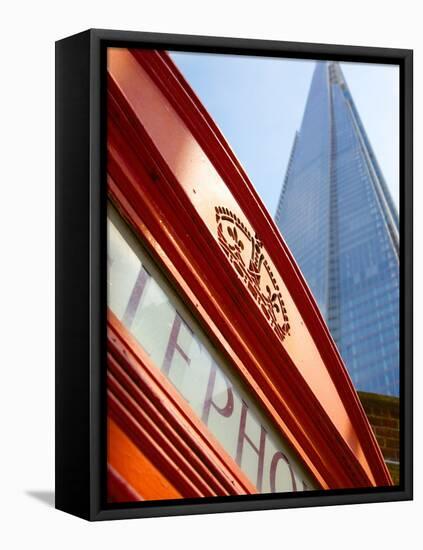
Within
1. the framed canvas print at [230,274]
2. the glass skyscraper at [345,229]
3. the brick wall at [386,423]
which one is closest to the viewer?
the framed canvas print at [230,274]

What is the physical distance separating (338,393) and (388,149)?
1.09 m

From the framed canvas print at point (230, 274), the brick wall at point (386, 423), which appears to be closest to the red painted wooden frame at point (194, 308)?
the framed canvas print at point (230, 274)

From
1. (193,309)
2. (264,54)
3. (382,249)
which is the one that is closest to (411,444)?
(382,249)

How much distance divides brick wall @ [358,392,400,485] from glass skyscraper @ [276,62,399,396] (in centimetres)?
4

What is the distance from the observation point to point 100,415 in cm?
585

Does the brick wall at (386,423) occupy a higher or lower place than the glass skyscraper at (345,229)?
lower

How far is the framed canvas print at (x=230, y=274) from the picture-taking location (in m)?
5.89

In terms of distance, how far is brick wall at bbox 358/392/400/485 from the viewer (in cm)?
655

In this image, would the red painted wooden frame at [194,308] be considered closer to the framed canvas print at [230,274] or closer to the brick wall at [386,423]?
the framed canvas print at [230,274]

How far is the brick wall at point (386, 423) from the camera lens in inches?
258

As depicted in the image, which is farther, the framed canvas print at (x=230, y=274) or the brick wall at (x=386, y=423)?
the brick wall at (x=386, y=423)

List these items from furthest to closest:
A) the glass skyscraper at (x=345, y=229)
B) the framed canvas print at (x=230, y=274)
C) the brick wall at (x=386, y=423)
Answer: the brick wall at (x=386, y=423)
the glass skyscraper at (x=345, y=229)
the framed canvas print at (x=230, y=274)

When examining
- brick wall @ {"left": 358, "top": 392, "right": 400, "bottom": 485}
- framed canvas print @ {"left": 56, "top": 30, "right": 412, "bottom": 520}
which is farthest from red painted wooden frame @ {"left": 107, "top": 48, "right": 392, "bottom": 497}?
brick wall @ {"left": 358, "top": 392, "right": 400, "bottom": 485}

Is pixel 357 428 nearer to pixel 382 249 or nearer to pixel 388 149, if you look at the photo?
pixel 382 249
